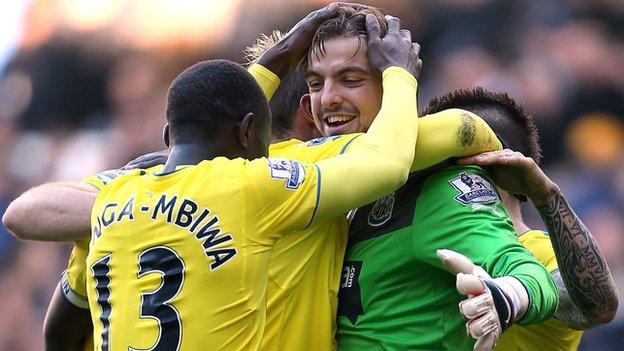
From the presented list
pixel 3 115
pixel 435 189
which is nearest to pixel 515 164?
pixel 435 189

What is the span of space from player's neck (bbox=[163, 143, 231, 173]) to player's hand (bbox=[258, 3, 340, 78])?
917 millimetres

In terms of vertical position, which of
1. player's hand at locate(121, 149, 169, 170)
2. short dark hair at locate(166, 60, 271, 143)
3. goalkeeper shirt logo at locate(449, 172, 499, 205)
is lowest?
player's hand at locate(121, 149, 169, 170)

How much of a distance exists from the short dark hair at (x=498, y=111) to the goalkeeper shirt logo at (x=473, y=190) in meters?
0.63

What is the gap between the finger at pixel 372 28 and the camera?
3.88 metres

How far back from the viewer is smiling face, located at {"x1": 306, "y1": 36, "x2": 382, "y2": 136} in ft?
13.0

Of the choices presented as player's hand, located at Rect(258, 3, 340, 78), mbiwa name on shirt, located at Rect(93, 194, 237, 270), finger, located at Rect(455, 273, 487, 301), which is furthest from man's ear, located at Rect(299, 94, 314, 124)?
finger, located at Rect(455, 273, 487, 301)

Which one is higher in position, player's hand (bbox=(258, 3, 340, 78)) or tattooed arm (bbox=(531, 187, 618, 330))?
player's hand (bbox=(258, 3, 340, 78))

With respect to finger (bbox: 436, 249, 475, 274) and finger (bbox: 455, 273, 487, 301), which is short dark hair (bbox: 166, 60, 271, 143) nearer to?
finger (bbox: 436, 249, 475, 274)

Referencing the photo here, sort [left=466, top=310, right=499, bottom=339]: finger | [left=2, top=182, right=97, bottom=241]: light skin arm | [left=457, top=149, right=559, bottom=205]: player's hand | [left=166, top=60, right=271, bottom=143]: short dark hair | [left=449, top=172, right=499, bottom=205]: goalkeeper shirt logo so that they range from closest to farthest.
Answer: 1. [left=466, top=310, right=499, bottom=339]: finger
2. [left=166, top=60, right=271, bottom=143]: short dark hair
3. [left=449, top=172, right=499, bottom=205]: goalkeeper shirt logo
4. [left=457, top=149, right=559, bottom=205]: player's hand
5. [left=2, top=182, right=97, bottom=241]: light skin arm

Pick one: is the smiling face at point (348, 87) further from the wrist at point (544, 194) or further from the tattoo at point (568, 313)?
the tattoo at point (568, 313)

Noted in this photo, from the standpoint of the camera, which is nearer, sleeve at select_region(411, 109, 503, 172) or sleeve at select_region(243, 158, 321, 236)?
sleeve at select_region(243, 158, 321, 236)

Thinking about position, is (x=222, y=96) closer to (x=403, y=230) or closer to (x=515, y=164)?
(x=403, y=230)

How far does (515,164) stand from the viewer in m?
3.70

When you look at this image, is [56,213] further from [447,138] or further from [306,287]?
[447,138]
